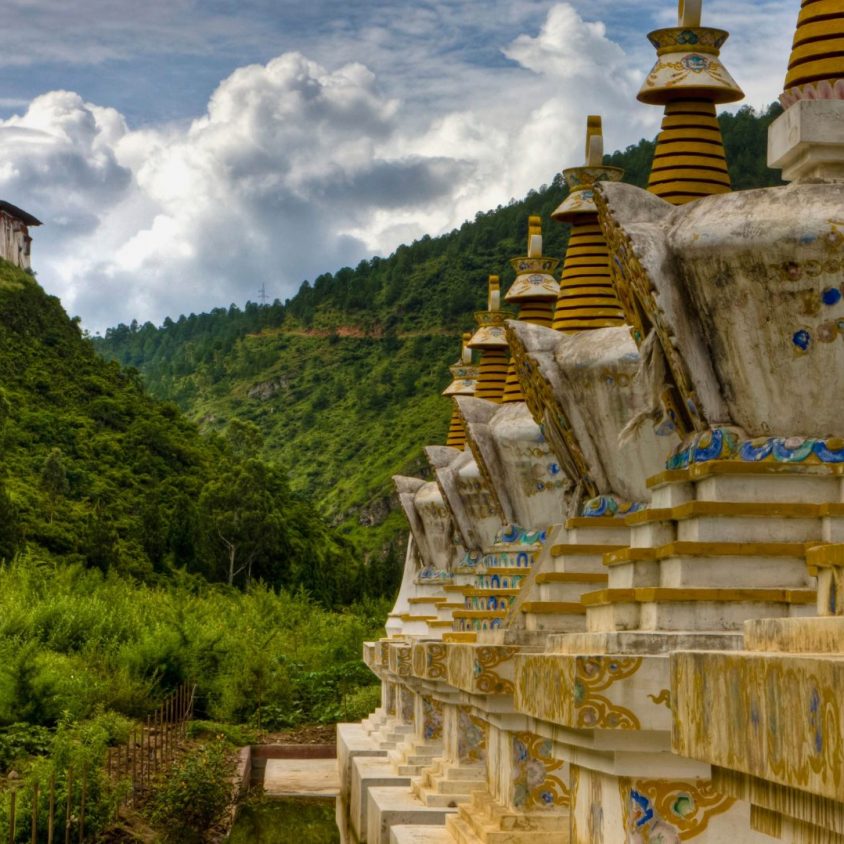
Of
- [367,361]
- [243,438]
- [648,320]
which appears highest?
[367,361]

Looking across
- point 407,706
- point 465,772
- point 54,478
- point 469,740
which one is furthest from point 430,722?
point 54,478

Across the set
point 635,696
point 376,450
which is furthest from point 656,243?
point 376,450

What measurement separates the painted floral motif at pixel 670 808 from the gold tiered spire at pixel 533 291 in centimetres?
1064

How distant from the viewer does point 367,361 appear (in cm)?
12225

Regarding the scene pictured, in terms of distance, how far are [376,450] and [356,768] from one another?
80710 millimetres

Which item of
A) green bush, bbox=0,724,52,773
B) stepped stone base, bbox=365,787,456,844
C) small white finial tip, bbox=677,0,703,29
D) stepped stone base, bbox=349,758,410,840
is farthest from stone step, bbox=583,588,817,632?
green bush, bbox=0,724,52,773

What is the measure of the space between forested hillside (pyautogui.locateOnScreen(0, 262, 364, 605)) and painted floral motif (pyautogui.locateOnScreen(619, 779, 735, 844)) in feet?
168

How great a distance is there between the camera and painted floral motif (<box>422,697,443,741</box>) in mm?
23094

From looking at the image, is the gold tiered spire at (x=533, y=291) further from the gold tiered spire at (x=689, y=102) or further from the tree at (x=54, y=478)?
the tree at (x=54, y=478)

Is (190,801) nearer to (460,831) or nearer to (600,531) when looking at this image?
(460,831)

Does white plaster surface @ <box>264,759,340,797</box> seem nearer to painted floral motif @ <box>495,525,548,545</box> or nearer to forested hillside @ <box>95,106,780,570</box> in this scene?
painted floral motif @ <box>495,525,548,545</box>

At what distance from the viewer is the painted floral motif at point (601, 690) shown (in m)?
8.30

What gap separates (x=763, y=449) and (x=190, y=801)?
15372 millimetres

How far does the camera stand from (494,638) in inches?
527
